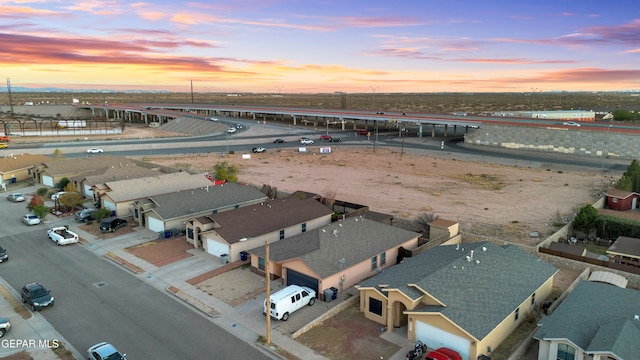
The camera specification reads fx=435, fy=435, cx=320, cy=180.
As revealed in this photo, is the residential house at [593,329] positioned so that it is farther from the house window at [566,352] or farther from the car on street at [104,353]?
the car on street at [104,353]

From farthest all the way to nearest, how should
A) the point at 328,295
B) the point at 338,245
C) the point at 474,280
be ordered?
the point at 338,245
the point at 328,295
the point at 474,280

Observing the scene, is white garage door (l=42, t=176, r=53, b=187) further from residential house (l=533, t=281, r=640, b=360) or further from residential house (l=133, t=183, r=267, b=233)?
residential house (l=533, t=281, r=640, b=360)

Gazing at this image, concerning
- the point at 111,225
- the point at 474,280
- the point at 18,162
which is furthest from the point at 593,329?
the point at 18,162

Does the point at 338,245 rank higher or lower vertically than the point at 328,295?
higher

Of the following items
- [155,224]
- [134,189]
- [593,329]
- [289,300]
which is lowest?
[289,300]

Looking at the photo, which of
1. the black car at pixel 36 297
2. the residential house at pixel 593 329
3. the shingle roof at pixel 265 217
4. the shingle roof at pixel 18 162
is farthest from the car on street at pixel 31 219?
the residential house at pixel 593 329

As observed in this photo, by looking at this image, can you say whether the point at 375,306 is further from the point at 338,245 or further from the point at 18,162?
the point at 18,162
